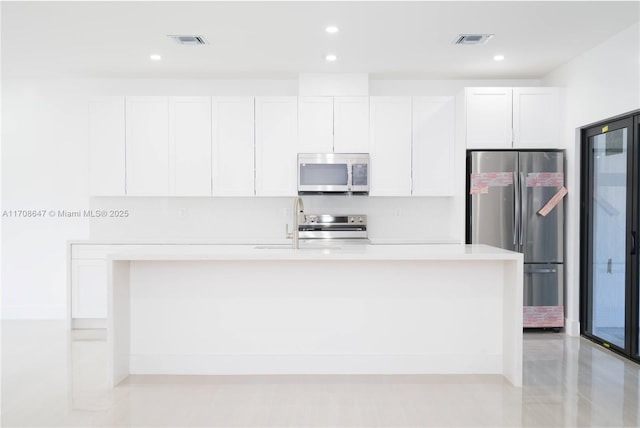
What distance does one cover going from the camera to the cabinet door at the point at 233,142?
5473 millimetres

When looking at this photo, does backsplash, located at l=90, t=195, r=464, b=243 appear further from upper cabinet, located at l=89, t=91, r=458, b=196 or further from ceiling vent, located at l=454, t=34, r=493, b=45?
ceiling vent, located at l=454, t=34, r=493, b=45

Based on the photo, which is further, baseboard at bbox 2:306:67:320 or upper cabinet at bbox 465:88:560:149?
baseboard at bbox 2:306:67:320

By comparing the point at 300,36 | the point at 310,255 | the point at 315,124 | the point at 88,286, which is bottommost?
the point at 88,286

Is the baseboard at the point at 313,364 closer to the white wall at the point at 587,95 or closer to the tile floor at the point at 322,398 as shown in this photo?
the tile floor at the point at 322,398

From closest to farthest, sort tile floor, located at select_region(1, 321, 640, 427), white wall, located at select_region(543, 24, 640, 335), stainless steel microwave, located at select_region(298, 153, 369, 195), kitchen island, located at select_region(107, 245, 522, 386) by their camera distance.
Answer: tile floor, located at select_region(1, 321, 640, 427)
kitchen island, located at select_region(107, 245, 522, 386)
white wall, located at select_region(543, 24, 640, 335)
stainless steel microwave, located at select_region(298, 153, 369, 195)

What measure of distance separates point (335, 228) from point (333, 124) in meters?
1.14

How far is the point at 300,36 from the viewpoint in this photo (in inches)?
170

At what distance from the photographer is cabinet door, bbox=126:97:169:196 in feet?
18.0

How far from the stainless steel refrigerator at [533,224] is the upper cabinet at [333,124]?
1453 mm

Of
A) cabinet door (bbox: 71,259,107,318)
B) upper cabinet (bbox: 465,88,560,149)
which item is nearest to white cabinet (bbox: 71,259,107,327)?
cabinet door (bbox: 71,259,107,318)

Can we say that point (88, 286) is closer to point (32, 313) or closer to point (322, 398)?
point (32, 313)

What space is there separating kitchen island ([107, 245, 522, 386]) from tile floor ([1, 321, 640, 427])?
0.13m

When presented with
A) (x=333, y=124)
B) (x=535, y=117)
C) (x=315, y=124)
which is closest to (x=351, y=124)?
(x=333, y=124)

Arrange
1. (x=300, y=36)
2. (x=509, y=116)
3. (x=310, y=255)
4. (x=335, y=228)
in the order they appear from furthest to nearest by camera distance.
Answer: (x=335, y=228) < (x=509, y=116) < (x=300, y=36) < (x=310, y=255)
